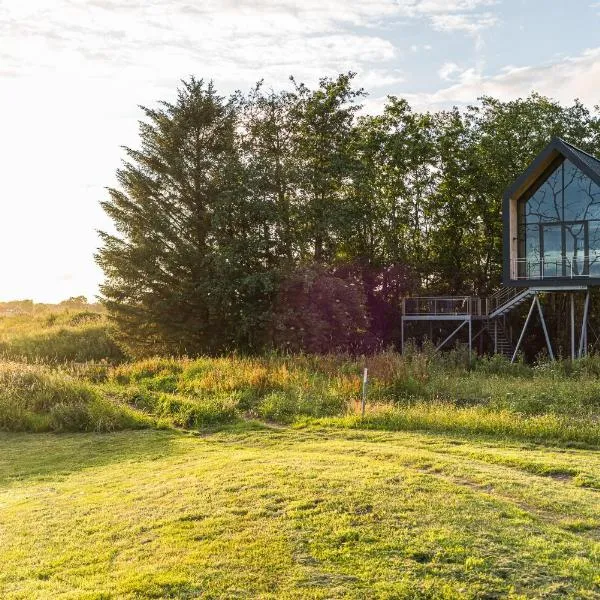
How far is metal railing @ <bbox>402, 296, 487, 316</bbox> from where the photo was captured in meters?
31.0

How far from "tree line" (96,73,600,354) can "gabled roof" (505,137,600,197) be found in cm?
624

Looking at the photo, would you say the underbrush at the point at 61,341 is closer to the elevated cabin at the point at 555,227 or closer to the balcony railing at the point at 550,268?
the balcony railing at the point at 550,268

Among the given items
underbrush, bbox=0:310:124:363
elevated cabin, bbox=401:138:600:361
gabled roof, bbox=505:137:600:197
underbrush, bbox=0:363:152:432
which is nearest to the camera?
underbrush, bbox=0:363:152:432

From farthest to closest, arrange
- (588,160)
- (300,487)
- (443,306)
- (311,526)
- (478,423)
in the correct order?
(443,306) → (588,160) → (478,423) → (300,487) → (311,526)

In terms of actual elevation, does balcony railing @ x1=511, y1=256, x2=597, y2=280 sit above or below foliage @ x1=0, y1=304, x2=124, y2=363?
above

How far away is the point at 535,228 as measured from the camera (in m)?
27.2

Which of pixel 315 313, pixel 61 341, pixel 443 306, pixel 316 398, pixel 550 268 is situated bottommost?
pixel 316 398

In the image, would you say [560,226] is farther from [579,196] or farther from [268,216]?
[268,216]

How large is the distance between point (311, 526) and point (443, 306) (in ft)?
86.8

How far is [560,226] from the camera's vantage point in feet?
87.0

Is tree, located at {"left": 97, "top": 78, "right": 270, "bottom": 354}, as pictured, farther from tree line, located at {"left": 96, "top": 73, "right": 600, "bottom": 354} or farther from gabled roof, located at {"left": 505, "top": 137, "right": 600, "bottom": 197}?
gabled roof, located at {"left": 505, "top": 137, "right": 600, "bottom": 197}

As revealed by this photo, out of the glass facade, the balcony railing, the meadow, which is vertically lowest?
the meadow

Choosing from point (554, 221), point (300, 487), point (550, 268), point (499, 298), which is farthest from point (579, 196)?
point (300, 487)

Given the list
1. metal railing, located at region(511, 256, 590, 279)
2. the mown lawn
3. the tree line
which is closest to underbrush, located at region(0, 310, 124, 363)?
the tree line
